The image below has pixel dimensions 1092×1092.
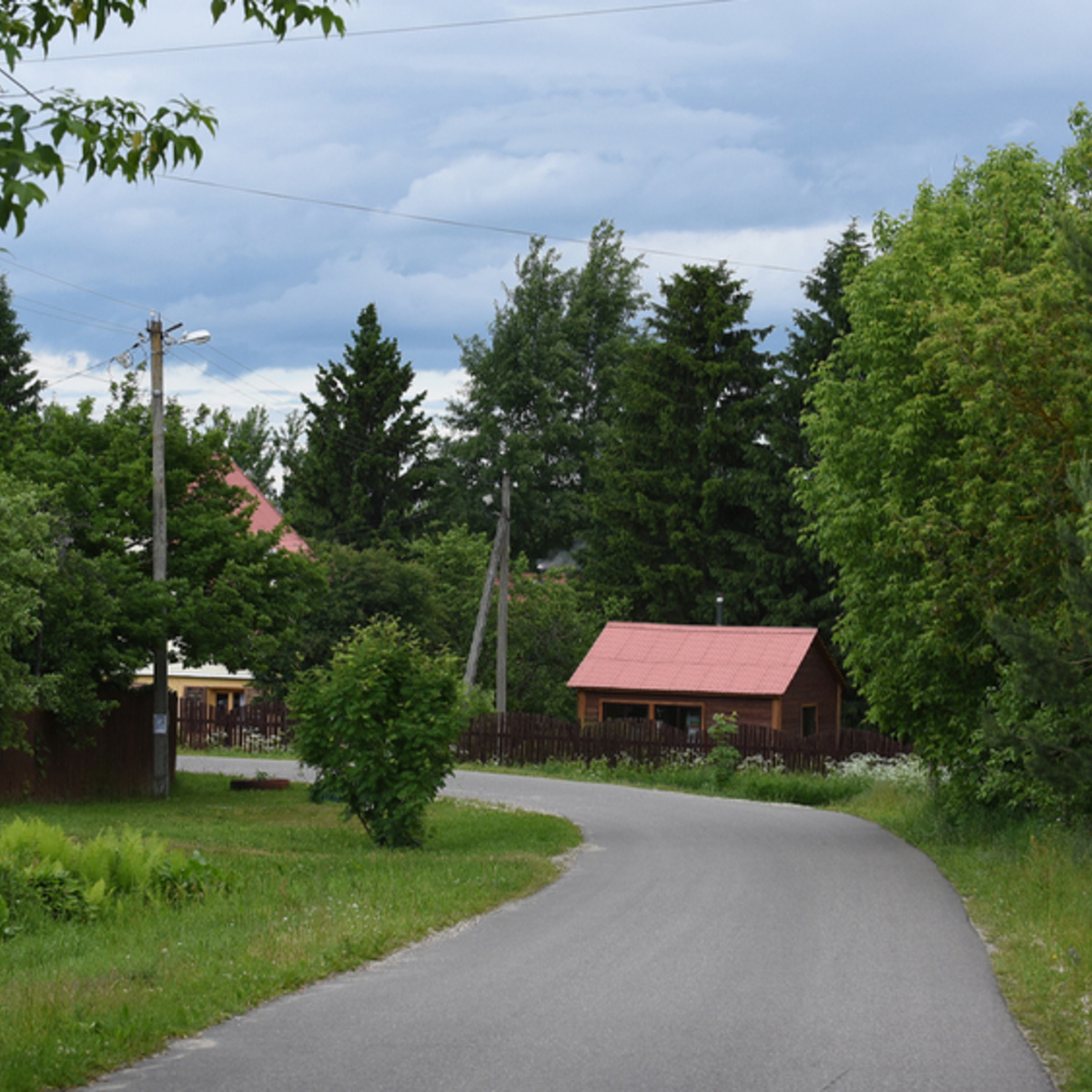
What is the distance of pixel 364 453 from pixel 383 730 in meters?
45.0

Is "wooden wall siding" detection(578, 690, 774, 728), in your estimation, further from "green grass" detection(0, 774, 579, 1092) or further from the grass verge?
"green grass" detection(0, 774, 579, 1092)

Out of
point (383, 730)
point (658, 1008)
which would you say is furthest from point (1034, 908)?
point (383, 730)

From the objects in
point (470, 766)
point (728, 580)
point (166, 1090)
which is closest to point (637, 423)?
point (728, 580)

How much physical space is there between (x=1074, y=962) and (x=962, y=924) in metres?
2.81

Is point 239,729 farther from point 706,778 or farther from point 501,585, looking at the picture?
point 706,778

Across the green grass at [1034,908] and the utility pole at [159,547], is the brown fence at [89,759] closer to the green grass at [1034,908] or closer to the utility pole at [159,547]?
the utility pole at [159,547]

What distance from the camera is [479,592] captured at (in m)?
51.2

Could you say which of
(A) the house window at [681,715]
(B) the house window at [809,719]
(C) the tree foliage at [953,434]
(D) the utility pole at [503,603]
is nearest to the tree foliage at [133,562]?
(C) the tree foliage at [953,434]

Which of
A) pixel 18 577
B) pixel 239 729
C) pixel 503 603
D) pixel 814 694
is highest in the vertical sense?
pixel 503 603

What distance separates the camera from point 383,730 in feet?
58.5

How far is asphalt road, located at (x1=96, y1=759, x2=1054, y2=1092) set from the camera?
6863 mm

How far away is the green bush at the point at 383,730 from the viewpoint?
57.9 feet

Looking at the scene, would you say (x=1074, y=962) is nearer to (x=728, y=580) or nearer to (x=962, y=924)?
(x=962, y=924)

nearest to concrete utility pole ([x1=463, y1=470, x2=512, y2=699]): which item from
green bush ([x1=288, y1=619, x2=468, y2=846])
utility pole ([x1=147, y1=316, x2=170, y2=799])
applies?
utility pole ([x1=147, y1=316, x2=170, y2=799])
